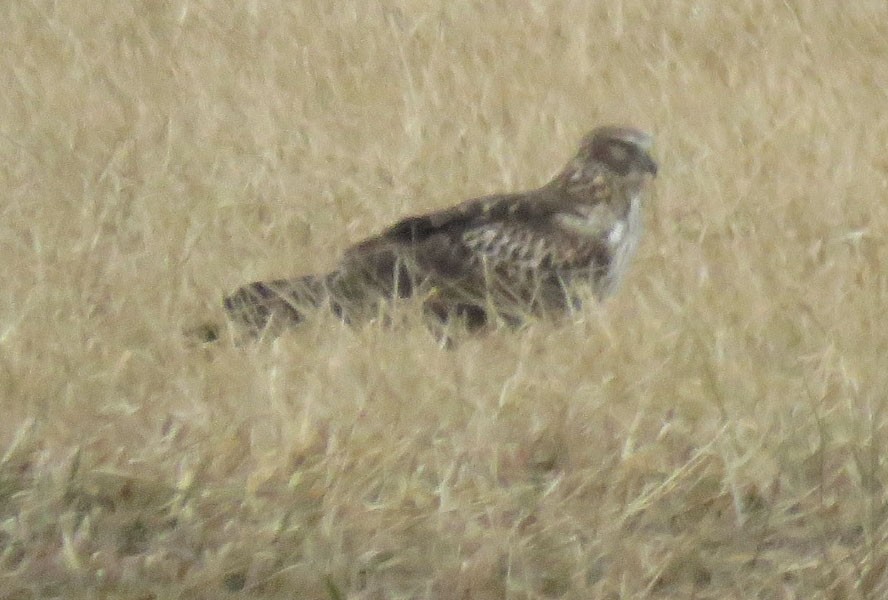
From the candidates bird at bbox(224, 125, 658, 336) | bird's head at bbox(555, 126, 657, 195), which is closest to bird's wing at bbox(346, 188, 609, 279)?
bird at bbox(224, 125, 658, 336)

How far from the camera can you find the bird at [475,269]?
473cm

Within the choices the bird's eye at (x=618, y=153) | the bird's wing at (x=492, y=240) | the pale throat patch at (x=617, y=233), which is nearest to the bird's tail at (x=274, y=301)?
the bird's wing at (x=492, y=240)

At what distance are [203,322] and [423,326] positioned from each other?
641 mm

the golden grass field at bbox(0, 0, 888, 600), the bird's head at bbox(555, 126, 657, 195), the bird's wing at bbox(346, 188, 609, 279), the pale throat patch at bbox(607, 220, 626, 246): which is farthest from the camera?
the bird's head at bbox(555, 126, 657, 195)

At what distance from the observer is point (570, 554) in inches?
130

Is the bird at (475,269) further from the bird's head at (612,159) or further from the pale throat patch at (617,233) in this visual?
the bird's head at (612,159)

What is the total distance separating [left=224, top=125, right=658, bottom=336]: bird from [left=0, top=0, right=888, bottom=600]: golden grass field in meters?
0.13

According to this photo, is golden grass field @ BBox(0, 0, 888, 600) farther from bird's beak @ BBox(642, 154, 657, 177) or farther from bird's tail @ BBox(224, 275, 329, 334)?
bird's beak @ BBox(642, 154, 657, 177)

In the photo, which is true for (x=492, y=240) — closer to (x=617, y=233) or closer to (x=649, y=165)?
(x=617, y=233)

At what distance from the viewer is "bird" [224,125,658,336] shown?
15.5 ft

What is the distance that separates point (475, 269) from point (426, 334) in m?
0.49

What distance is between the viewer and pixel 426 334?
4.47 meters

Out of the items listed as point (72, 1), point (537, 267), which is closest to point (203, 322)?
point (537, 267)

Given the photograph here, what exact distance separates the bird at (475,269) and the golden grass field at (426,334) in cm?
13
